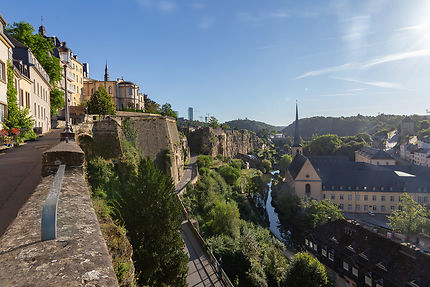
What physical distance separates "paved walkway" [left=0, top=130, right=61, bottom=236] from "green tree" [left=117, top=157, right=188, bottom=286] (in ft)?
15.9

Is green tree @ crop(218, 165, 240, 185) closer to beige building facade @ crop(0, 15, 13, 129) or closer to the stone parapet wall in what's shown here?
beige building facade @ crop(0, 15, 13, 129)

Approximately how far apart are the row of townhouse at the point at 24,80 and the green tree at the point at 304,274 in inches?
783

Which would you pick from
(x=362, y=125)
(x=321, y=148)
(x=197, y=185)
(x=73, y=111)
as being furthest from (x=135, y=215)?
(x=362, y=125)

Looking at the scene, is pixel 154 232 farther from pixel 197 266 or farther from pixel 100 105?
pixel 100 105

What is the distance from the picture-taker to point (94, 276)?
80.5 inches

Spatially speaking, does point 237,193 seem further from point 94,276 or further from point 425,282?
point 94,276

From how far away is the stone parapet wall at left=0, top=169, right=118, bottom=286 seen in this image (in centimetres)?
196

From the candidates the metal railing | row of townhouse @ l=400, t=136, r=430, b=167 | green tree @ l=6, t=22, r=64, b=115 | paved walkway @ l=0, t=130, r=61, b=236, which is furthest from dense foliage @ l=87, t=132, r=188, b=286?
row of townhouse @ l=400, t=136, r=430, b=167

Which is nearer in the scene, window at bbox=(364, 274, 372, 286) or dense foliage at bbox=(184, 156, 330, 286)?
dense foliage at bbox=(184, 156, 330, 286)

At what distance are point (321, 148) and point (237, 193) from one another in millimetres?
55130

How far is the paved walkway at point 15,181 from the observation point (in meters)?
4.60

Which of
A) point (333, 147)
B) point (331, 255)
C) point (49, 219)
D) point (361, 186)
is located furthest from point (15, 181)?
point (333, 147)

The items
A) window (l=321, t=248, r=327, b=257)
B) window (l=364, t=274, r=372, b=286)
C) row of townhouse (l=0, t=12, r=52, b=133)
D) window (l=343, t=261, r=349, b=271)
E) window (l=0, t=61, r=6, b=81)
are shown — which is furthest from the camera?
window (l=321, t=248, r=327, b=257)

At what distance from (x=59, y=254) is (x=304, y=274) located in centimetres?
1857
